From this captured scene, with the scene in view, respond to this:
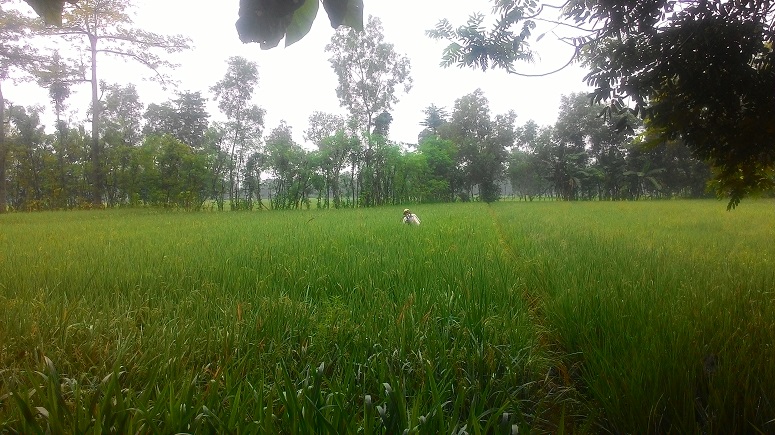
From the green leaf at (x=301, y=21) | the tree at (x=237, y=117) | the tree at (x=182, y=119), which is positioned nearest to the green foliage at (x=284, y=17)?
the green leaf at (x=301, y=21)

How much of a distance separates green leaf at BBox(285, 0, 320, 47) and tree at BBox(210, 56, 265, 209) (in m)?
15.5

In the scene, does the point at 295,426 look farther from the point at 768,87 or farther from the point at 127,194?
the point at 127,194

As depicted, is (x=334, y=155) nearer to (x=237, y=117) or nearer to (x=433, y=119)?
(x=237, y=117)

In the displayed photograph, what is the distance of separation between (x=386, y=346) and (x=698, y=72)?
1981 millimetres

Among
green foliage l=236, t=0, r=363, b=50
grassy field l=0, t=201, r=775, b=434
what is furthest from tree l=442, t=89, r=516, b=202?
green foliage l=236, t=0, r=363, b=50

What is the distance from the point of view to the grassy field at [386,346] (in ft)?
2.70

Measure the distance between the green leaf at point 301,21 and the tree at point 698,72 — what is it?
5.61 ft

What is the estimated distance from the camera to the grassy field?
822 mm

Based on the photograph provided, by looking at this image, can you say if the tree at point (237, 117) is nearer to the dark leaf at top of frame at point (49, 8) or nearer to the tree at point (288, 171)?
the tree at point (288, 171)

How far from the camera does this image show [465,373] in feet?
3.76

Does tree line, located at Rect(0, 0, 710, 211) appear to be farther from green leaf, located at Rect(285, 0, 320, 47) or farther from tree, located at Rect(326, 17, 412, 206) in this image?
green leaf, located at Rect(285, 0, 320, 47)

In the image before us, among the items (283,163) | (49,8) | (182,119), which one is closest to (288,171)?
(283,163)

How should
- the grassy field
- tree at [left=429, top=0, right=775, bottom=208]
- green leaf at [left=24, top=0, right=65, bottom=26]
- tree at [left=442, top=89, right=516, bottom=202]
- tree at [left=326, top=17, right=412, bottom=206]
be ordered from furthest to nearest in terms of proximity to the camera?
tree at [left=442, top=89, right=516, bottom=202] → tree at [left=326, top=17, right=412, bottom=206] → tree at [left=429, top=0, right=775, bottom=208] → the grassy field → green leaf at [left=24, top=0, right=65, bottom=26]

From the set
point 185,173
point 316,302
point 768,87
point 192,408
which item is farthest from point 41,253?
point 185,173
